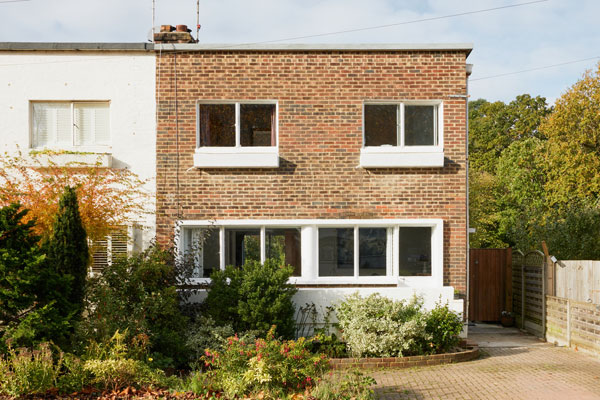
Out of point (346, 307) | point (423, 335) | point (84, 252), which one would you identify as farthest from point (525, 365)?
point (84, 252)

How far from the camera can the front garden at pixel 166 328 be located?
26.6 ft

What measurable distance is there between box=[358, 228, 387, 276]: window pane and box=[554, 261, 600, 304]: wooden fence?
4.09 metres

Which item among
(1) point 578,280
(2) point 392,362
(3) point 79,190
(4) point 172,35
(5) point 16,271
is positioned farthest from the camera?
(4) point 172,35

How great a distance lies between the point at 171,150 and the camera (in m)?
13.0

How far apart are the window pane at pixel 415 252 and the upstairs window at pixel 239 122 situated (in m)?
3.53

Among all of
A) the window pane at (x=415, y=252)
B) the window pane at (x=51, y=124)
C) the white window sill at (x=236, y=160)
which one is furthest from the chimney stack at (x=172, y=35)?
the window pane at (x=415, y=252)

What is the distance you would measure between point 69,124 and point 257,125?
408 cm

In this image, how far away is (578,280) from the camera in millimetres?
12875

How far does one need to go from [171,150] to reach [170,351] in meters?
4.62

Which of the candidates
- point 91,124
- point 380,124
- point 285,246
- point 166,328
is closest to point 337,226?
point 285,246

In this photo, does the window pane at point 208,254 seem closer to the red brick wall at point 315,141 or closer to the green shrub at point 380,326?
the red brick wall at point 315,141

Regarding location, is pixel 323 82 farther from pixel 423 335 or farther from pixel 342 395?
pixel 342 395

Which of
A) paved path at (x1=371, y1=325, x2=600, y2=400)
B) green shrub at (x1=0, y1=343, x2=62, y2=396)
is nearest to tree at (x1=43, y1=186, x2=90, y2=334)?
green shrub at (x1=0, y1=343, x2=62, y2=396)

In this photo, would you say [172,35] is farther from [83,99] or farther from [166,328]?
[166,328]
